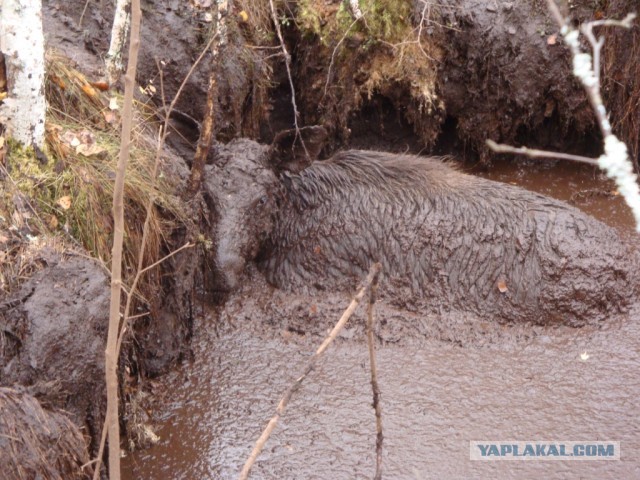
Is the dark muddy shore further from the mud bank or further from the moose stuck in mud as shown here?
the moose stuck in mud

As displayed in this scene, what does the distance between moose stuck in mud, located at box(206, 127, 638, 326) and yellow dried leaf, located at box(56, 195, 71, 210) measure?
1.50 metres

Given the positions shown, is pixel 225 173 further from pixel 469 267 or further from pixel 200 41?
pixel 469 267

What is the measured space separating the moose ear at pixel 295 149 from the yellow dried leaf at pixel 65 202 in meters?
2.27

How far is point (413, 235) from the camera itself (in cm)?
638

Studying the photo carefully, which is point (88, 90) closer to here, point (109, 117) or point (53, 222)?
point (109, 117)

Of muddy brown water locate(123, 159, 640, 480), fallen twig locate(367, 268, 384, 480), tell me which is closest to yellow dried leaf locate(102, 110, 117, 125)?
muddy brown water locate(123, 159, 640, 480)

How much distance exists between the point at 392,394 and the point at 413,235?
5.65ft

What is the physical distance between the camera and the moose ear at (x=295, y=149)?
6.35 metres

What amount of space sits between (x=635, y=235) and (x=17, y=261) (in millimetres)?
5291

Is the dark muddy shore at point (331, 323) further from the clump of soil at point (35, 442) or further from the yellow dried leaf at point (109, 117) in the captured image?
the yellow dried leaf at point (109, 117)

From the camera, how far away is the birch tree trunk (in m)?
4.21

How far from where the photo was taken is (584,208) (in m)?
7.36

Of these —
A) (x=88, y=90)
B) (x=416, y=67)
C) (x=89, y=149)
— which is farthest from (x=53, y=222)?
(x=416, y=67)

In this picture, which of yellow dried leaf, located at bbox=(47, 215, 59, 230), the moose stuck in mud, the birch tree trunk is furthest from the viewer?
the moose stuck in mud
